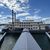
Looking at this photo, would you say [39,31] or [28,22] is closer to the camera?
[39,31]

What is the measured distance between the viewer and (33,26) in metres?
9.63

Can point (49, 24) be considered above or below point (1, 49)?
above

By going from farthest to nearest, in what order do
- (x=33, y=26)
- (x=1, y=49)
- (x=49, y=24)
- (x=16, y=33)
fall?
(x=33, y=26), (x=49, y=24), (x=16, y=33), (x=1, y=49)

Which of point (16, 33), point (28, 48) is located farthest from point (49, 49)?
point (16, 33)

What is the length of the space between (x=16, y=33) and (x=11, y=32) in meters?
0.49

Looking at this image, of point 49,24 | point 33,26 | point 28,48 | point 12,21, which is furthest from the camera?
point 12,21

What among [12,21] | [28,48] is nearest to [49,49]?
[28,48]

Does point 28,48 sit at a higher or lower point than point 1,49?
higher

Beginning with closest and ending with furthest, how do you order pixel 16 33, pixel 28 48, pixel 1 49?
1. pixel 28 48
2. pixel 1 49
3. pixel 16 33

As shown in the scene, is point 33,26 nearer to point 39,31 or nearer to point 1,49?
point 39,31

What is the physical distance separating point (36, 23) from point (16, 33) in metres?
2.53

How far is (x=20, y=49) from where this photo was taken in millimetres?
424

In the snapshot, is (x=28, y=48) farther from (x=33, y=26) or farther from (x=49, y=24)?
(x=33, y=26)

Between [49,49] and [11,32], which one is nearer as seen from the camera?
[49,49]
